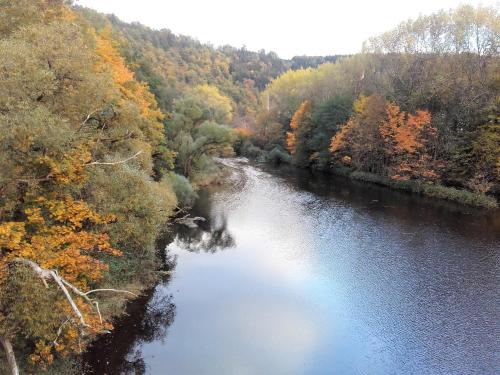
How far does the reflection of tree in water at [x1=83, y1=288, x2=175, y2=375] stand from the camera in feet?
53.0

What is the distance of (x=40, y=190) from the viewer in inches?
583

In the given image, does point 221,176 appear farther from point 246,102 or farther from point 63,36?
point 246,102

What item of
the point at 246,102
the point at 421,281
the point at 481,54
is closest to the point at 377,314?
the point at 421,281

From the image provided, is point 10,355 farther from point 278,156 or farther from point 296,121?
point 278,156

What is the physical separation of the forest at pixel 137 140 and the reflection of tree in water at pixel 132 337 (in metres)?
0.58

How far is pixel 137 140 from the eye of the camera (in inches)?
1012

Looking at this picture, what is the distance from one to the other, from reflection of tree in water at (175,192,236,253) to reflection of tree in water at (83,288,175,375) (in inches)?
342

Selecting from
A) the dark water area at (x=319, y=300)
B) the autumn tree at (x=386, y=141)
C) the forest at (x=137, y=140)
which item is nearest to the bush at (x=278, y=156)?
the forest at (x=137, y=140)

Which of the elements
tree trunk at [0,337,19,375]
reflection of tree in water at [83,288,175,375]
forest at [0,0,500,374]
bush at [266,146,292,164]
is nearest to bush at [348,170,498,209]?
forest at [0,0,500,374]

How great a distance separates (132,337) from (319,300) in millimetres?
10024

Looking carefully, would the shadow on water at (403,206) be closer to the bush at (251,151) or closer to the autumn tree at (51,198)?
the autumn tree at (51,198)

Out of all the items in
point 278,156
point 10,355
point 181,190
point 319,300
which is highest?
point 10,355

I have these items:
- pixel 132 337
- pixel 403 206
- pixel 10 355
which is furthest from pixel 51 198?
pixel 403 206

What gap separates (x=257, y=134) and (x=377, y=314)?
246 feet
